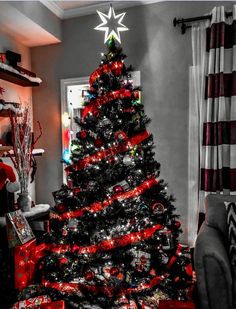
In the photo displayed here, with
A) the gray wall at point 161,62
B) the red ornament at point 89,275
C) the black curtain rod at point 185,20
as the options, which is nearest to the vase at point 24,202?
the red ornament at point 89,275

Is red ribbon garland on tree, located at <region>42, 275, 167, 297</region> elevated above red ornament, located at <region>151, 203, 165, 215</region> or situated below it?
below

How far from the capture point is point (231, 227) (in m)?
1.71

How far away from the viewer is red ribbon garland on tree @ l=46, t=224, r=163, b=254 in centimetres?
180

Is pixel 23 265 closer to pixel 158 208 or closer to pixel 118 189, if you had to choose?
pixel 118 189

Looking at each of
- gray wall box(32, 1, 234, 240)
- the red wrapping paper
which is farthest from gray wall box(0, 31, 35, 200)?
the red wrapping paper

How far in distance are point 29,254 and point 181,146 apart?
74.5 inches

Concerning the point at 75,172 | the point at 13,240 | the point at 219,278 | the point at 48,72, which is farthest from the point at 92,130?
the point at 48,72

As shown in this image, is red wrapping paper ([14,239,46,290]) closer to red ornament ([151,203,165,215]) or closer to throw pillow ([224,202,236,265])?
red ornament ([151,203,165,215])

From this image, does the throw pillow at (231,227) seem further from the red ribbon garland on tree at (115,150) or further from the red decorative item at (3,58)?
the red decorative item at (3,58)

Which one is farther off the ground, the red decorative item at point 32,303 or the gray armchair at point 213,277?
the gray armchair at point 213,277

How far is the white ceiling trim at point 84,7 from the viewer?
2.81 metres

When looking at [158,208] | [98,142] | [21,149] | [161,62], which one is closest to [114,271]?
[158,208]

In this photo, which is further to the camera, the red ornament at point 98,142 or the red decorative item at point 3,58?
the red decorative item at point 3,58

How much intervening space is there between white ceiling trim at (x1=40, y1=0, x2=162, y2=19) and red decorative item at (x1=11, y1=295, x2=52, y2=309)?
116 inches
